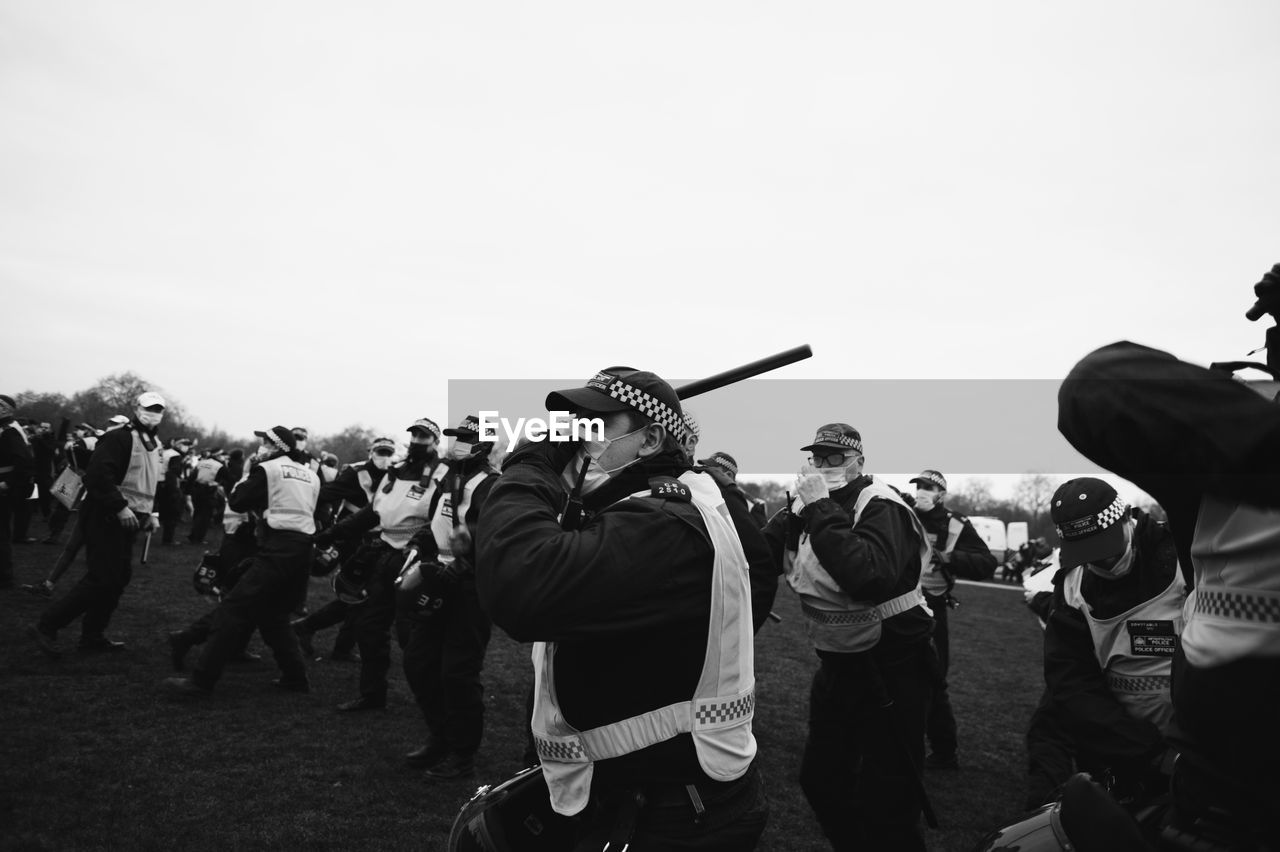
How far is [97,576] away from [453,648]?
170 inches

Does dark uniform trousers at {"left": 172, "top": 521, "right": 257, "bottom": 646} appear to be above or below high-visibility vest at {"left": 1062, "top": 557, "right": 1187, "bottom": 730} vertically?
below

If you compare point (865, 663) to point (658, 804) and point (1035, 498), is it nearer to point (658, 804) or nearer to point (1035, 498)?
point (658, 804)

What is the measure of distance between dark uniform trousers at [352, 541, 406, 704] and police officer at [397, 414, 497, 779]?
1108 millimetres

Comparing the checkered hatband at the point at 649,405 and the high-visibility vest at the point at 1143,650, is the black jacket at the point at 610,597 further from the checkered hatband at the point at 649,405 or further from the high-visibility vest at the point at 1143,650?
the high-visibility vest at the point at 1143,650

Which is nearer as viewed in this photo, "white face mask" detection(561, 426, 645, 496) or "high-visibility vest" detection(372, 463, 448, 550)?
"white face mask" detection(561, 426, 645, 496)

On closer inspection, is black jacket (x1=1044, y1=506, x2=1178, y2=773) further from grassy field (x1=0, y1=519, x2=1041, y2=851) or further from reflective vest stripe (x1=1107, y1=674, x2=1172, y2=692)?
grassy field (x1=0, y1=519, x2=1041, y2=851)

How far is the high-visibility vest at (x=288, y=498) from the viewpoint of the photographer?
7.21 meters

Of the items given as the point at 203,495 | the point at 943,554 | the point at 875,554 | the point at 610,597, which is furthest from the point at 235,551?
the point at 203,495

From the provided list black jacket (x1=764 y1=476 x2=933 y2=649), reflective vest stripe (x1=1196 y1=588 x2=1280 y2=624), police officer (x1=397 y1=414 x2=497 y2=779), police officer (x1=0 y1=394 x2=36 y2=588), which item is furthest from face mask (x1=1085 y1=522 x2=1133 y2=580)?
police officer (x1=0 y1=394 x2=36 y2=588)

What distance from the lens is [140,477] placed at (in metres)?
8.20

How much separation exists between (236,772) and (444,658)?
153 cm

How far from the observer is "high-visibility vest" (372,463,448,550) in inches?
277

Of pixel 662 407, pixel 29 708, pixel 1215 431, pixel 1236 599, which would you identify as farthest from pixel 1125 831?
pixel 29 708

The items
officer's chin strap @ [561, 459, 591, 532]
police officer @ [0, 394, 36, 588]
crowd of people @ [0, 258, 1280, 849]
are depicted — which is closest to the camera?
crowd of people @ [0, 258, 1280, 849]
